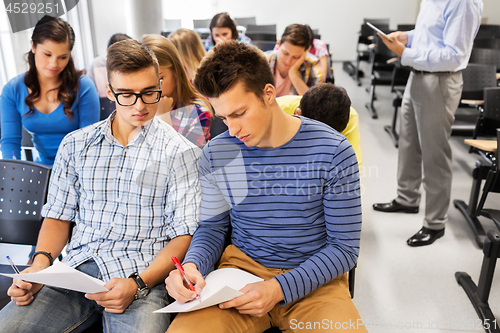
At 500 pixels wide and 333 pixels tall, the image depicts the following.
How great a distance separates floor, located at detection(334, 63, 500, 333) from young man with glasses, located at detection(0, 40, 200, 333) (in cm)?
90

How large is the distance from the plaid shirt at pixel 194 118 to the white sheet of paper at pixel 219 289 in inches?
26.1

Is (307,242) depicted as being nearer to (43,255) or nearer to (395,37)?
(43,255)

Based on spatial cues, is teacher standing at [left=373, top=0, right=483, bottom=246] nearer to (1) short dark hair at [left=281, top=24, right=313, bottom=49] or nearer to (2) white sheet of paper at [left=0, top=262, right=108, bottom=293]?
(1) short dark hair at [left=281, top=24, right=313, bottom=49]

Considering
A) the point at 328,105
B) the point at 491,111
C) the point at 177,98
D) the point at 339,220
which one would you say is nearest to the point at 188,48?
the point at 177,98

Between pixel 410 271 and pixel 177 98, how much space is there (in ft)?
5.48

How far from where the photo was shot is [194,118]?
5.80ft

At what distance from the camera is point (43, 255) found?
1283 millimetres

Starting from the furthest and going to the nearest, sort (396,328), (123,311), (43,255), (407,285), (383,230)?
(383,230)
(407,285)
(396,328)
(43,255)
(123,311)

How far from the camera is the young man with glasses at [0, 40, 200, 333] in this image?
1.25 metres

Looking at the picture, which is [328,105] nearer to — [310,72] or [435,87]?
[435,87]

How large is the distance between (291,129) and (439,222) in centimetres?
172

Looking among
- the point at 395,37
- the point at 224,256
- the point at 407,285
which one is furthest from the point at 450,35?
the point at 224,256

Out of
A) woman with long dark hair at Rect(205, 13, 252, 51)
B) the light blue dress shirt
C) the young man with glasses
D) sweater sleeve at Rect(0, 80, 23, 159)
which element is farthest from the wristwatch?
woman with long dark hair at Rect(205, 13, 252, 51)

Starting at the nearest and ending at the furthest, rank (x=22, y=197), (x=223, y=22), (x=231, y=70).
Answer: (x=231, y=70)
(x=22, y=197)
(x=223, y=22)
